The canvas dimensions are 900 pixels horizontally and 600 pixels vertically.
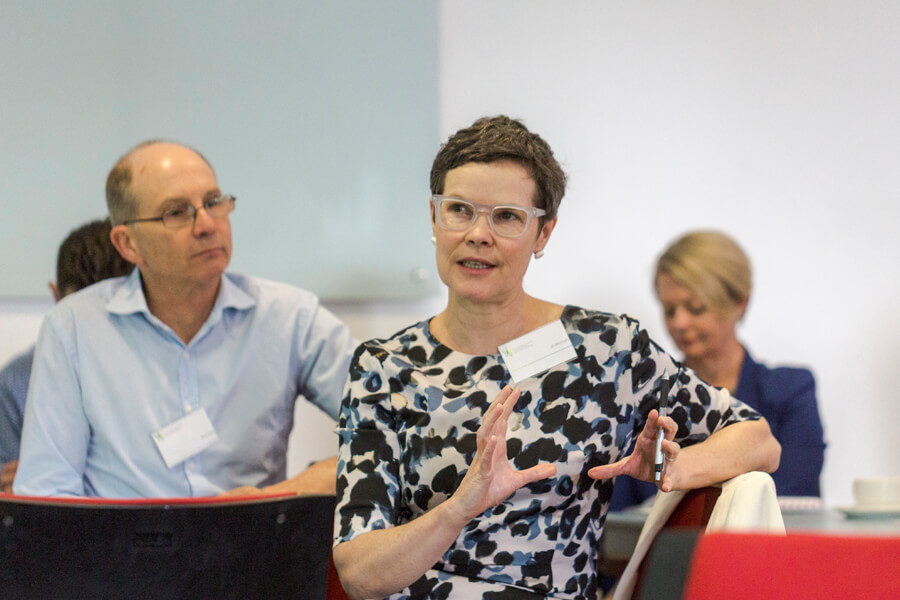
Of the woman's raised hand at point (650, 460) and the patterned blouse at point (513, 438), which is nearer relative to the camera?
the woman's raised hand at point (650, 460)

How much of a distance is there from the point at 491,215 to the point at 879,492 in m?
1.55

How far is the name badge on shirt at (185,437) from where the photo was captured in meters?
2.49

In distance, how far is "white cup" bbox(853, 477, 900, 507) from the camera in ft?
8.54

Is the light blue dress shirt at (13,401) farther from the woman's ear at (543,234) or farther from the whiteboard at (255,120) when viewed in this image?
the woman's ear at (543,234)

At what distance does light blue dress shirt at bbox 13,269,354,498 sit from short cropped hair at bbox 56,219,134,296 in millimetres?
310

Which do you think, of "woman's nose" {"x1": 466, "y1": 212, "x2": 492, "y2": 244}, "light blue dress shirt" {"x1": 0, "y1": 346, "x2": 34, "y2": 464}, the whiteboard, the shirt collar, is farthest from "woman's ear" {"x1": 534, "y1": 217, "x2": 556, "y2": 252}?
"light blue dress shirt" {"x1": 0, "y1": 346, "x2": 34, "y2": 464}

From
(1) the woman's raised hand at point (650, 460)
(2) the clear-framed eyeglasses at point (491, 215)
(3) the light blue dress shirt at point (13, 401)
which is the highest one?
(2) the clear-framed eyeglasses at point (491, 215)

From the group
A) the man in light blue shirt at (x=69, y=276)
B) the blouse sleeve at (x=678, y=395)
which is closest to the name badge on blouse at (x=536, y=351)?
the blouse sleeve at (x=678, y=395)

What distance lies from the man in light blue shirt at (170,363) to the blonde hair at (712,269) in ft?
4.44

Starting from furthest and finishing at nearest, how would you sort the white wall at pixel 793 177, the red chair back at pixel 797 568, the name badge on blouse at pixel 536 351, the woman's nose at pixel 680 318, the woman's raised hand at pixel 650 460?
the white wall at pixel 793 177 → the woman's nose at pixel 680 318 → the name badge on blouse at pixel 536 351 → the woman's raised hand at pixel 650 460 → the red chair back at pixel 797 568

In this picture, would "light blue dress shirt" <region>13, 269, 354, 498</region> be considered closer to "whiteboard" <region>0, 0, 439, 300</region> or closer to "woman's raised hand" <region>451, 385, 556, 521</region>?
"whiteboard" <region>0, 0, 439, 300</region>

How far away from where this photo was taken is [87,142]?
3.10 meters

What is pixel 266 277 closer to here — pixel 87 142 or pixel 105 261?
pixel 105 261

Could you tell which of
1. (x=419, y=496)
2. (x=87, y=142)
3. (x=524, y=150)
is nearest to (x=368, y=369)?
(x=419, y=496)
